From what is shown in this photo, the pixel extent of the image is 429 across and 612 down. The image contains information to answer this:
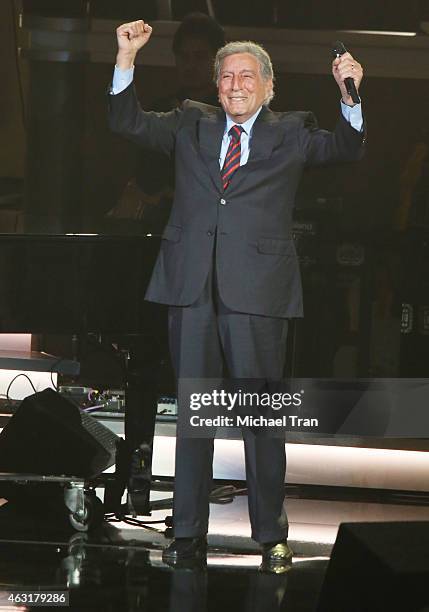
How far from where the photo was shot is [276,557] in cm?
380

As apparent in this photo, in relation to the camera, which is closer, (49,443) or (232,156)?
(232,156)

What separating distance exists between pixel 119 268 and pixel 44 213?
1.03m

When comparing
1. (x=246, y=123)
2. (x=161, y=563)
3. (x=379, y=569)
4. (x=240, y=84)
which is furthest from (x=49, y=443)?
(x=379, y=569)

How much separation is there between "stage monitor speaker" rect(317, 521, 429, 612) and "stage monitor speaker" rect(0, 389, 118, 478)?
2303 millimetres

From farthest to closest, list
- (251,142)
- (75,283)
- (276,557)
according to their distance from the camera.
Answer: (75,283), (251,142), (276,557)

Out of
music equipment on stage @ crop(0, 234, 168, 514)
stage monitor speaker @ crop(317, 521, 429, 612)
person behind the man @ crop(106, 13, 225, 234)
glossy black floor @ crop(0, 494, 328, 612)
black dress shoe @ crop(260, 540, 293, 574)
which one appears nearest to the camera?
stage monitor speaker @ crop(317, 521, 429, 612)

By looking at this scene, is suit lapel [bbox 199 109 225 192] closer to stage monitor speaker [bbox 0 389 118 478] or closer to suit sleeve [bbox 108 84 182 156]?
suit sleeve [bbox 108 84 182 156]

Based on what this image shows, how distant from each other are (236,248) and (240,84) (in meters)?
0.56

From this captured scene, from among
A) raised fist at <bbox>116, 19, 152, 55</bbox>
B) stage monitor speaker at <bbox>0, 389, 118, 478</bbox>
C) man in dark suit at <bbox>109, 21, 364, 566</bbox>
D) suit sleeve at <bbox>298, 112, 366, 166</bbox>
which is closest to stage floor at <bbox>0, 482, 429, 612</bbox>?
man in dark suit at <bbox>109, 21, 364, 566</bbox>

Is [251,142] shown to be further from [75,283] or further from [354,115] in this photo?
[75,283]

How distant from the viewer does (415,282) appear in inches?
203

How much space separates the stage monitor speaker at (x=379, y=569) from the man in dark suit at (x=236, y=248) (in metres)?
1.71

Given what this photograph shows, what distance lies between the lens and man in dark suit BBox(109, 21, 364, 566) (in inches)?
151

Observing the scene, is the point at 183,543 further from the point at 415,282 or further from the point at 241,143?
the point at 415,282
